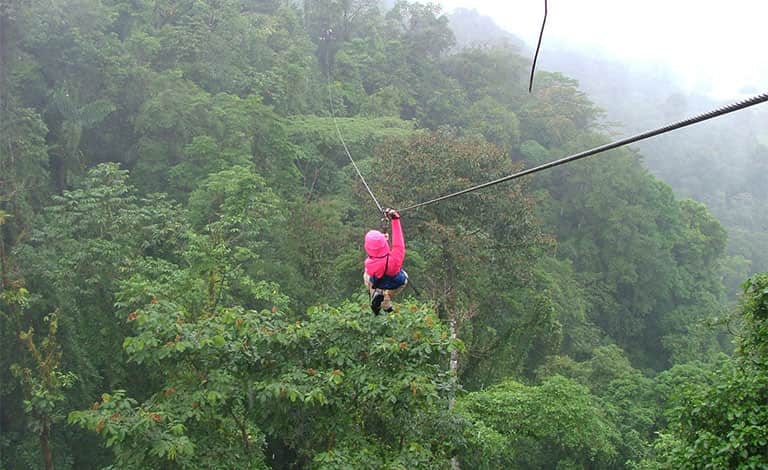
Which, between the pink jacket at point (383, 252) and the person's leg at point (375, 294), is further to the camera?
the person's leg at point (375, 294)

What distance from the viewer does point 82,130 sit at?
11.9 m

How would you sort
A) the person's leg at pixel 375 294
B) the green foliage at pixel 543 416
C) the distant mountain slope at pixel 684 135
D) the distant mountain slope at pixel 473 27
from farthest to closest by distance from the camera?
the distant mountain slope at pixel 473 27 < the distant mountain slope at pixel 684 135 < the green foliage at pixel 543 416 < the person's leg at pixel 375 294

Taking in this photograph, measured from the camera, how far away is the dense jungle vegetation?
13.4 feet

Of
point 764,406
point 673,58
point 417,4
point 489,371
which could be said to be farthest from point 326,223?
point 673,58

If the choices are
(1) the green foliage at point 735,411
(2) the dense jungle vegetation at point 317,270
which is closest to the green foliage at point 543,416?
(2) the dense jungle vegetation at point 317,270

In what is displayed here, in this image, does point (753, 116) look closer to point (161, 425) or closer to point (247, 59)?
point (247, 59)

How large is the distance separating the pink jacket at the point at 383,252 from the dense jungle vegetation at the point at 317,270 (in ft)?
3.13

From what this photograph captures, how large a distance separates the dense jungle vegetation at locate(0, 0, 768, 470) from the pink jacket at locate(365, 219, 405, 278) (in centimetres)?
96

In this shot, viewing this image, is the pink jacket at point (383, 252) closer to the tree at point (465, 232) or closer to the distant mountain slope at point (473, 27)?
the tree at point (465, 232)

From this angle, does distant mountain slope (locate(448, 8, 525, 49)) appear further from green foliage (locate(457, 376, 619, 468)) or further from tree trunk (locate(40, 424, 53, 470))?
tree trunk (locate(40, 424, 53, 470))

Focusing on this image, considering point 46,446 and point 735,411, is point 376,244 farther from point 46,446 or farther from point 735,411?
point 46,446

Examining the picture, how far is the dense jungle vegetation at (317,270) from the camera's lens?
13.4 feet

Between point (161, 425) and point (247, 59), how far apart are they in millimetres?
12336

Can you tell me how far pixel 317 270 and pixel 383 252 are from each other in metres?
6.11
